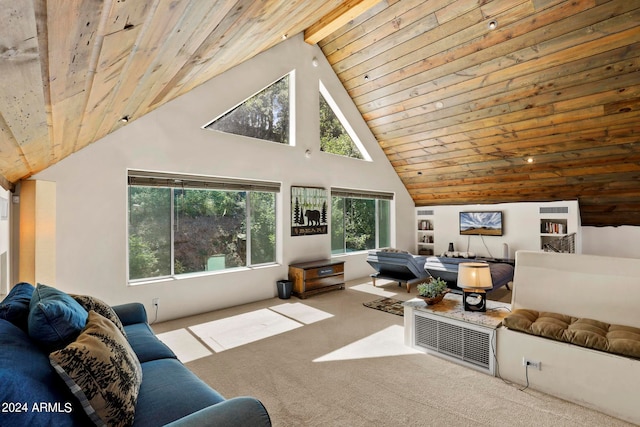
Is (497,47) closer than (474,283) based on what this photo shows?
No

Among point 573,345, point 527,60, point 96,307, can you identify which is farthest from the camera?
point 527,60

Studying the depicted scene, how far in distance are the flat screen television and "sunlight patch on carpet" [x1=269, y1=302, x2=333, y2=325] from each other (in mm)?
4917

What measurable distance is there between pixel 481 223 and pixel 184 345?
6913mm

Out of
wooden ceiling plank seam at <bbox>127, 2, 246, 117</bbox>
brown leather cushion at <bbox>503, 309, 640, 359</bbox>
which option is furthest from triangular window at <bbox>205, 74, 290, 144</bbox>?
brown leather cushion at <bbox>503, 309, 640, 359</bbox>

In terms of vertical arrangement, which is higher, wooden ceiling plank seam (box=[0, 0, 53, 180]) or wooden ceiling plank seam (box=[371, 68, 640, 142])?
wooden ceiling plank seam (box=[371, 68, 640, 142])

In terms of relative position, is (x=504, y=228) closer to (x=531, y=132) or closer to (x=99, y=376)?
(x=531, y=132)

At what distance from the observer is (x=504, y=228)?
24.0 feet

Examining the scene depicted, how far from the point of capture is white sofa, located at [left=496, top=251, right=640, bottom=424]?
7.32 feet

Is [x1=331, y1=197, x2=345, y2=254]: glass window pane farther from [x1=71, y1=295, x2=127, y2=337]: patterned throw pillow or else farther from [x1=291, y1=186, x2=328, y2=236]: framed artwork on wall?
[x1=71, y1=295, x2=127, y2=337]: patterned throw pillow

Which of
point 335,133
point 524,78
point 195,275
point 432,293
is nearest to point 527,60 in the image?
point 524,78

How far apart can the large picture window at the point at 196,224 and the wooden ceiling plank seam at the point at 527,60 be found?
3.17 meters

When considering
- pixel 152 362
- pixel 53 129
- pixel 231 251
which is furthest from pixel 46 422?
pixel 231 251

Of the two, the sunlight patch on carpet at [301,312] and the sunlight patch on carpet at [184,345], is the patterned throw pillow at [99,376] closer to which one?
the sunlight patch on carpet at [184,345]

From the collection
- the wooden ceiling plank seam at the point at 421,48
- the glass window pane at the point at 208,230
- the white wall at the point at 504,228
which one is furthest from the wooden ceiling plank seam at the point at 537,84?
the glass window pane at the point at 208,230
